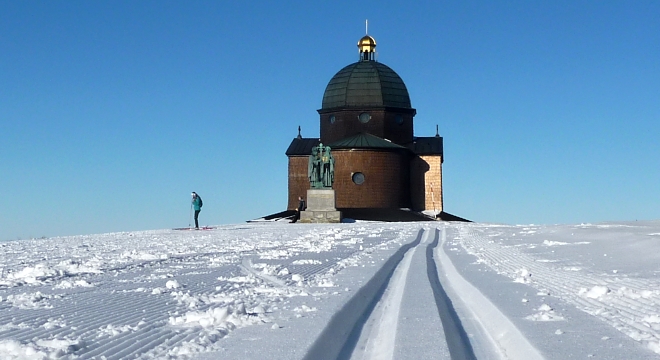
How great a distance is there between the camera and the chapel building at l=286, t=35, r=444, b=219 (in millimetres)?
48500

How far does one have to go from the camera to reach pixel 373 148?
48438 mm

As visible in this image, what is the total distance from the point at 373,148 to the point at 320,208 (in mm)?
10571

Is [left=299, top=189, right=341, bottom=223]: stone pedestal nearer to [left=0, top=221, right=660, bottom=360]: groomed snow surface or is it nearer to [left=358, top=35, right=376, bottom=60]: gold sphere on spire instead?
[left=358, top=35, right=376, bottom=60]: gold sphere on spire

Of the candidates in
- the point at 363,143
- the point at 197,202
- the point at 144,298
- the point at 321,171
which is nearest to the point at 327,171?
the point at 321,171

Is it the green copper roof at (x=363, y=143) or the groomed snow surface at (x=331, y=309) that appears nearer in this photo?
the groomed snow surface at (x=331, y=309)


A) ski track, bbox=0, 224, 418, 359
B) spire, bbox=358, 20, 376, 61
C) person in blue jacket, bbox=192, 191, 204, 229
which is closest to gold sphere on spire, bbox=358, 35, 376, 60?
spire, bbox=358, 20, 376, 61

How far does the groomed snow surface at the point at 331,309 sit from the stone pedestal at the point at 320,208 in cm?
2653

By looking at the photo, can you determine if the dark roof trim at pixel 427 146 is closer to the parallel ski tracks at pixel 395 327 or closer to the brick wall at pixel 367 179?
the brick wall at pixel 367 179

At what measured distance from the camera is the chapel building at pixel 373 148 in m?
48.5

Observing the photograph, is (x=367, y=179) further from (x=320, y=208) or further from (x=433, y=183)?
(x=320, y=208)

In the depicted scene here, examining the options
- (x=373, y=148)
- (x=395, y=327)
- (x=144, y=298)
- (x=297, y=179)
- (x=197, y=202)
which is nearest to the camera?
(x=395, y=327)

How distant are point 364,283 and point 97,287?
280 cm

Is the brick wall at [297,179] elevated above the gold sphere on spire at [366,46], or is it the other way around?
the gold sphere on spire at [366,46]

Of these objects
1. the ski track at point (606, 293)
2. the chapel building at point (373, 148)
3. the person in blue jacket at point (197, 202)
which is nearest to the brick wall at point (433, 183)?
the chapel building at point (373, 148)
